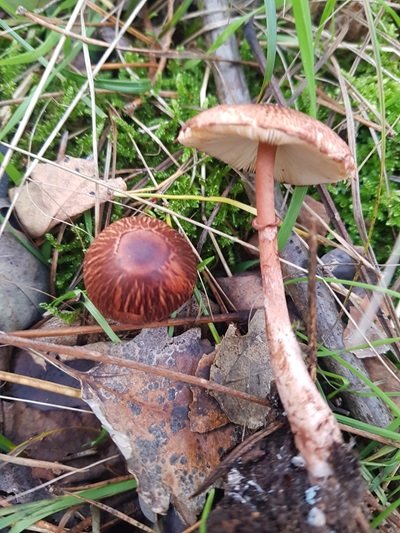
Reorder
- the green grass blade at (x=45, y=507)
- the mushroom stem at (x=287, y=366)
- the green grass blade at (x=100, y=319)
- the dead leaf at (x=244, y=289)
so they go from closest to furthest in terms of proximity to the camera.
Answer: the mushroom stem at (x=287, y=366) → the green grass blade at (x=45, y=507) → the green grass blade at (x=100, y=319) → the dead leaf at (x=244, y=289)

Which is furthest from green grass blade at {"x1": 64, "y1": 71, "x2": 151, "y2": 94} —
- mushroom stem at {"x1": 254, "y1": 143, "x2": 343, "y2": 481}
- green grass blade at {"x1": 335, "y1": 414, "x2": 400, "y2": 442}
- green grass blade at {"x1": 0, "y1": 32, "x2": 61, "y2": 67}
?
green grass blade at {"x1": 335, "y1": 414, "x2": 400, "y2": 442}

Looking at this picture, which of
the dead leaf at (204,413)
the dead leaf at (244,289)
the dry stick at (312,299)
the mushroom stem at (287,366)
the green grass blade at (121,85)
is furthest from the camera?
the green grass blade at (121,85)

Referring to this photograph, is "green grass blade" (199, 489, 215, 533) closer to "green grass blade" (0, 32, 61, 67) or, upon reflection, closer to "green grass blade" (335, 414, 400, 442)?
"green grass blade" (335, 414, 400, 442)

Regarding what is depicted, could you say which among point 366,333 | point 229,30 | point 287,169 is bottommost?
point 366,333

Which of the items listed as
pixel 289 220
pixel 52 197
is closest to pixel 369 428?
pixel 289 220

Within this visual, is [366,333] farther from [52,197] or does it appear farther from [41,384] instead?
[52,197]

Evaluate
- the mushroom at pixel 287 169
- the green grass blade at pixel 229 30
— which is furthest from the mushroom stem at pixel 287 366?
the green grass blade at pixel 229 30

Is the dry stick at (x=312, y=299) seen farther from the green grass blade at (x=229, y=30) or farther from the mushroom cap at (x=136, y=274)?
the green grass blade at (x=229, y=30)
